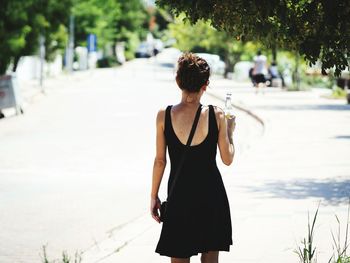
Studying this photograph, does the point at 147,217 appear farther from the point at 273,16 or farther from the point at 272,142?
the point at 272,142

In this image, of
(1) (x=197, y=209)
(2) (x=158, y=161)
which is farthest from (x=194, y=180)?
(2) (x=158, y=161)

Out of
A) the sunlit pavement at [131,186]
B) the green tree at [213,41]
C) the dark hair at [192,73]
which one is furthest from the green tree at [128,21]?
the dark hair at [192,73]

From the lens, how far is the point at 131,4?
113812mm

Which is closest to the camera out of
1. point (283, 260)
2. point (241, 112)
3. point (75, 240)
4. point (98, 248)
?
point (283, 260)

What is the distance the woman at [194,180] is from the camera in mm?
5641

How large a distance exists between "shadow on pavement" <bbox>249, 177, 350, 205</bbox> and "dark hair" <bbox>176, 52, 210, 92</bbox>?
18.3 feet

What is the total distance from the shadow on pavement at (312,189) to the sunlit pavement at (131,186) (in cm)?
1

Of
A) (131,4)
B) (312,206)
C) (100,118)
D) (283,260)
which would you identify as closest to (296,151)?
(312,206)

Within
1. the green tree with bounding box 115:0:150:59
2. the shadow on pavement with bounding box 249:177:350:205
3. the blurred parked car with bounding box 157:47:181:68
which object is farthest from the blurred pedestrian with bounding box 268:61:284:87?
the green tree with bounding box 115:0:150:59

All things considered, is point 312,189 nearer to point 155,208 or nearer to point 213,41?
point 155,208

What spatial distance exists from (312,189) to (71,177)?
396cm

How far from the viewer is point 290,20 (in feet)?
23.5

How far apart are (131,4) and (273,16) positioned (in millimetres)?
107674

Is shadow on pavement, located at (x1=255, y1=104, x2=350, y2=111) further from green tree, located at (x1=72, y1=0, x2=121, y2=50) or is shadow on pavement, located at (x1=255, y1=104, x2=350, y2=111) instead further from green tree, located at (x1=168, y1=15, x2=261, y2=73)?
green tree, located at (x1=72, y1=0, x2=121, y2=50)
